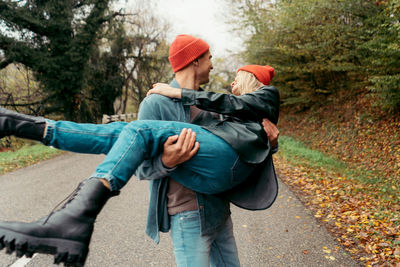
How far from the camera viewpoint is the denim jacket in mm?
1716

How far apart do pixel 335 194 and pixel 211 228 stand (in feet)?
15.8

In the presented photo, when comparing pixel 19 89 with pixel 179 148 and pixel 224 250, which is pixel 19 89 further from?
pixel 179 148

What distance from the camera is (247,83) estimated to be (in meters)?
2.38

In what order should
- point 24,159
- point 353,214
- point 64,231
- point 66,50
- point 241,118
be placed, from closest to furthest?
point 64,231 < point 241,118 < point 353,214 < point 24,159 < point 66,50

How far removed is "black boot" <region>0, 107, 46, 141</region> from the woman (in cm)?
5

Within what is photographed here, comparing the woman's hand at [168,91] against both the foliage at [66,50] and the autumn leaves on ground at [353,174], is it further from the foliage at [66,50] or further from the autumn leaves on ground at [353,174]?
the foliage at [66,50]

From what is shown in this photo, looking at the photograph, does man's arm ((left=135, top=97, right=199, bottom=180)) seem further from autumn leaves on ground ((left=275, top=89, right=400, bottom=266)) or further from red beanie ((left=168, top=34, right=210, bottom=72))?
Answer: autumn leaves on ground ((left=275, top=89, right=400, bottom=266))

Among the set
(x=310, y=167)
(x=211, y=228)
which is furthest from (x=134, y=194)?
(x=310, y=167)

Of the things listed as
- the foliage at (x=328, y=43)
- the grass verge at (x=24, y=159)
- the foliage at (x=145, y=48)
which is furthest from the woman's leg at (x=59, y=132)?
the foliage at (x=145, y=48)

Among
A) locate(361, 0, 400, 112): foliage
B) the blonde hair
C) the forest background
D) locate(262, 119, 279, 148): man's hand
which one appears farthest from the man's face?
locate(361, 0, 400, 112): foliage

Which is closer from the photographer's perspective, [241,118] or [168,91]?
[168,91]

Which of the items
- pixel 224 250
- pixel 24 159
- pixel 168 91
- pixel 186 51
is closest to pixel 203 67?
pixel 186 51

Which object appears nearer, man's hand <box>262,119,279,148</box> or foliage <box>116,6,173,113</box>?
man's hand <box>262,119,279,148</box>

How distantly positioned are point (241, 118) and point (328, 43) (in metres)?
9.63
